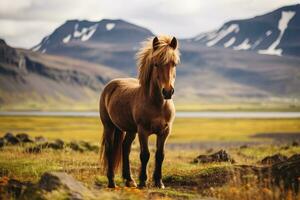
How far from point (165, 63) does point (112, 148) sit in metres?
3.70

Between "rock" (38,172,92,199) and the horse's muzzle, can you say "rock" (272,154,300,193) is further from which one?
"rock" (38,172,92,199)

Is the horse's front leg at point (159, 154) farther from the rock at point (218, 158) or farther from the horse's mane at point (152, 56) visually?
the rock at point (218, 158)

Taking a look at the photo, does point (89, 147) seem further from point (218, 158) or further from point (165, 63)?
point (165, 63)

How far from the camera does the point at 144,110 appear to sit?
12.4m

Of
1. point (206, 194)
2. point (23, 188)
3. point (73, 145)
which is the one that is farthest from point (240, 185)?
point (73, 145)

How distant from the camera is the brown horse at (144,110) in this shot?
11938mm

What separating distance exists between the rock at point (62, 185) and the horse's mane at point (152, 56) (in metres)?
3.90

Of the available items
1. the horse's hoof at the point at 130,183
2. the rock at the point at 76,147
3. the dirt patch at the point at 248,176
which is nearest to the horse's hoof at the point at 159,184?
the horse's hoof at the point at 130,183

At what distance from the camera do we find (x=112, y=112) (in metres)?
14.1

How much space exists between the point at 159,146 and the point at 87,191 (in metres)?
3.64

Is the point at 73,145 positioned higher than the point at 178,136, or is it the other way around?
the point at 73,145

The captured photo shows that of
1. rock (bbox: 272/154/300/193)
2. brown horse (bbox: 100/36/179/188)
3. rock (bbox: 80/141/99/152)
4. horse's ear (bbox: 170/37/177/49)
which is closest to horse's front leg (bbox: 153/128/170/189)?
brown horse (bbox: 100/36/179/188)

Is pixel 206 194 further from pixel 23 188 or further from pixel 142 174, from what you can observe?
pixel 23 188

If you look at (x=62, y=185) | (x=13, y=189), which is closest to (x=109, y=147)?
(x=13, y=189)
